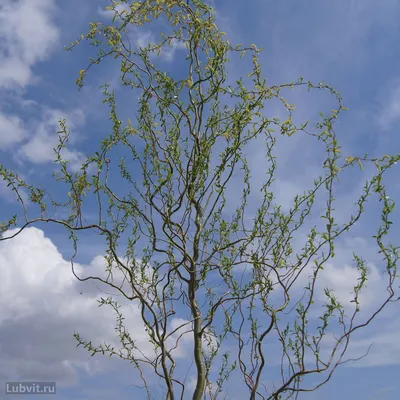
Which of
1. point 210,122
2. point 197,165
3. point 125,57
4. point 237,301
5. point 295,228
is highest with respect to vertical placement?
point 125,57

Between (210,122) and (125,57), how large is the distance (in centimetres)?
98

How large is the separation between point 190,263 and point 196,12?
6.87 feet

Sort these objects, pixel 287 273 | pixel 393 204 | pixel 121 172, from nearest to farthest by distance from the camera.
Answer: pixel 393 204 → pixel 287 273 → pixel 121 172

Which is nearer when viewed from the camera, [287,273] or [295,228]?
[287,273]

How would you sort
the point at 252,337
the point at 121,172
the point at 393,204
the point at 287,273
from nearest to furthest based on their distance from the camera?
the point at 393,204, the point at 287,273, the point at 252,337, the point at 121,172

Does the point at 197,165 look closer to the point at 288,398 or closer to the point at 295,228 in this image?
the point at 295,228

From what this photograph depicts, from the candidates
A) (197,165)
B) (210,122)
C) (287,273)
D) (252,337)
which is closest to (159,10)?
(210,122)

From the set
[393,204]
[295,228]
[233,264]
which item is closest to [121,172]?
[233,264]

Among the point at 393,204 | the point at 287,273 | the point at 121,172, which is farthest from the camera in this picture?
the point at 121,172

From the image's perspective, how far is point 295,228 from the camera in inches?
180

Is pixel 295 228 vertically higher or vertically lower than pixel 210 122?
lower

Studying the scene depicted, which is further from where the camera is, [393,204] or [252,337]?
[252,337]

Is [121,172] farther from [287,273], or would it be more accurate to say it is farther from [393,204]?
[393,204]

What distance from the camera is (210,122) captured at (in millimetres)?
4488
